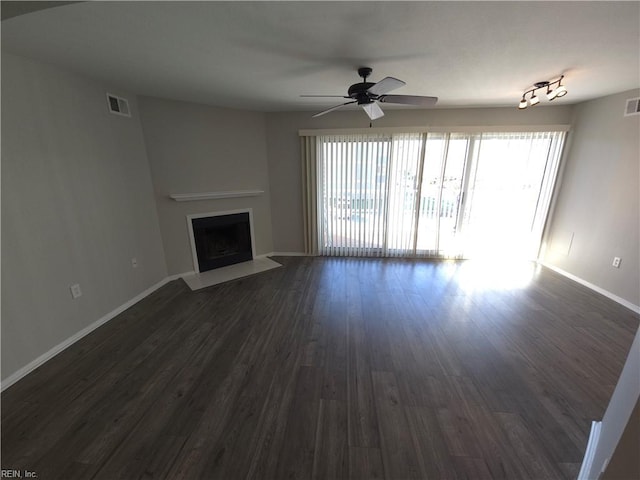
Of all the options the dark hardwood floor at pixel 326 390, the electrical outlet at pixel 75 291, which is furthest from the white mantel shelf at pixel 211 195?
the electrical outlet at pixel 75 291

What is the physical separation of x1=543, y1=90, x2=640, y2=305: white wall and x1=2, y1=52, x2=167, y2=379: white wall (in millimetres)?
6032

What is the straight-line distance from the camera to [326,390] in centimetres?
181

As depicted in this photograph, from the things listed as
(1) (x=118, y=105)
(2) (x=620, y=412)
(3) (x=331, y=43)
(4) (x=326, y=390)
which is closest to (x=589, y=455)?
(2) (x=620, y=412)

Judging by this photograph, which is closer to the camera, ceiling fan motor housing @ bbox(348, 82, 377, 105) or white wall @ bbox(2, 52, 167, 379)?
white wall @ bbox(2, 52, 167, 379)

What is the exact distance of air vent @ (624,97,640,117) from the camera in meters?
2.87

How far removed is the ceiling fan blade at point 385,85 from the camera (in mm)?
1854

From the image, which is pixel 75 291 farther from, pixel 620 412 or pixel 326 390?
pixel 620 412

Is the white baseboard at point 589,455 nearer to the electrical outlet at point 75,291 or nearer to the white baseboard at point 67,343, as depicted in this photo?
the white baseboard at point 67,343

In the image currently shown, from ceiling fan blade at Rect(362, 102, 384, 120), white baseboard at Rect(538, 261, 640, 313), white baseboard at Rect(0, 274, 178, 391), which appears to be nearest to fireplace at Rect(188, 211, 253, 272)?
white baseboard at Rect(0, 274, 178, 391)

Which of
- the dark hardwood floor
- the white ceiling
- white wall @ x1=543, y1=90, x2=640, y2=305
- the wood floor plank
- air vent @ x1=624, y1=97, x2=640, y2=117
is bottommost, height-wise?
the wood floor plank

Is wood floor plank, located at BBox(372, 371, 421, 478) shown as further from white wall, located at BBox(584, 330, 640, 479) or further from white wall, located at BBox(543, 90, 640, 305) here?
white wall, located at BBox(543, 90, 640, 305)

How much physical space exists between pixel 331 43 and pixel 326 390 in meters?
2.54

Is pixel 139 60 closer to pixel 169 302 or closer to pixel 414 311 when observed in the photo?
pixel 169 302

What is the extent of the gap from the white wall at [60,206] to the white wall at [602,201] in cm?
603
